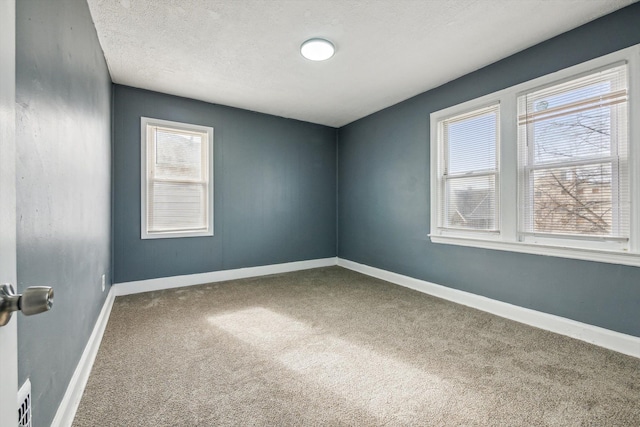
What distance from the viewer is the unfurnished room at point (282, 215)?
141cm

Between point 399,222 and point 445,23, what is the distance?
2.43 meters

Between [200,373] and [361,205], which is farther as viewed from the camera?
[361,205]

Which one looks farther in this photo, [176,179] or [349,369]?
[176,179]

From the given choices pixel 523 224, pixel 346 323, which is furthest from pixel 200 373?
pixel 523 224

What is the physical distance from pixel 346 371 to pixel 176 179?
3.26 meters

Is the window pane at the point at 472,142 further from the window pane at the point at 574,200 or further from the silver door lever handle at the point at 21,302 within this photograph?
the silver door lever handle at the point at 21,302

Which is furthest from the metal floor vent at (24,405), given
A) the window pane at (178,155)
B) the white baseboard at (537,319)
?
the white baseboard at (537,319)

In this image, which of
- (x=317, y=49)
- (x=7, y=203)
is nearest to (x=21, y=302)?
(x=7, y=203)

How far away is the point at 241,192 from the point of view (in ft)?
14.2

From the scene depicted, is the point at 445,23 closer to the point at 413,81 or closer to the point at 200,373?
the point at 413,81

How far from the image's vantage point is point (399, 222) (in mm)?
4062

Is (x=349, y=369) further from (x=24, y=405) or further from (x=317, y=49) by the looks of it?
(x=317, y=49)

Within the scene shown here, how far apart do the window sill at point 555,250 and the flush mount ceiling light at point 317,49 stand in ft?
7.94

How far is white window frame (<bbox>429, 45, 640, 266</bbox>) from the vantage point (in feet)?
6.86
